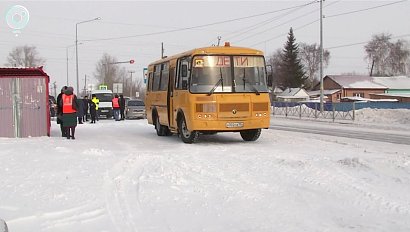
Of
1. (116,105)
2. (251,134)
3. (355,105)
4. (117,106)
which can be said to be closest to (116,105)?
(116,105)

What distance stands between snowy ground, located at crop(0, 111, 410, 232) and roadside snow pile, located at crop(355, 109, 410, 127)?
22796 mm

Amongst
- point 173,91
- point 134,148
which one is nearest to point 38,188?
point 134,148

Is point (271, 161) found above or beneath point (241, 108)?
beneath

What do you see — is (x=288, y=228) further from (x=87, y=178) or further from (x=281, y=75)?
(x=281, y=75)

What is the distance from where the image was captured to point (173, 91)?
16.4 m

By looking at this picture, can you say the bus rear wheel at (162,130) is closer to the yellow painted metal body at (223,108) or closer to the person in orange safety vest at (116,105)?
the yellow painted metal body at (223,108)

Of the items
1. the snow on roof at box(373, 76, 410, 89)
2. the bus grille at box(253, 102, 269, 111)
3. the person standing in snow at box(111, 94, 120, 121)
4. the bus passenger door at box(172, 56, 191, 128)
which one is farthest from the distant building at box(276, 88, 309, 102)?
the bus grille at box(253, 102, 269, 111)

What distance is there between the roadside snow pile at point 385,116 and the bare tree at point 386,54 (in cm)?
7809

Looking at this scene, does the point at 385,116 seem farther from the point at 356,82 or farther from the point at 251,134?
the point at 356,82

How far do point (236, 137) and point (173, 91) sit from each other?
3.08 metres

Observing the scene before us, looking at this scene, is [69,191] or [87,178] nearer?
[69,191]

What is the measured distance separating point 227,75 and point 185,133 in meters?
2.28

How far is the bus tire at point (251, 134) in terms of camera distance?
622 inches

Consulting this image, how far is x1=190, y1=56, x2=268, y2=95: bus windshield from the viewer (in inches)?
576
